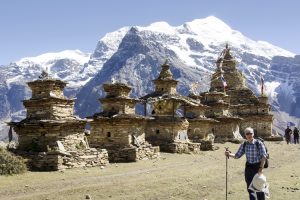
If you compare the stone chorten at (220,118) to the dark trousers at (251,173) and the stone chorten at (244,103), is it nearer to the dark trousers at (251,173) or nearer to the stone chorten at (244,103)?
the stone chorten at (244,103)

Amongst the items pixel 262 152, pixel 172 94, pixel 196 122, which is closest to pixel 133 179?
pixel 262 152

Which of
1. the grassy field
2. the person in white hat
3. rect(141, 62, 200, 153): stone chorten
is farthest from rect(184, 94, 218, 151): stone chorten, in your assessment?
the person in white hat

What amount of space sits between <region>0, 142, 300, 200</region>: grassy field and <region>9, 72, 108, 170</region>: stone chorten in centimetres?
110

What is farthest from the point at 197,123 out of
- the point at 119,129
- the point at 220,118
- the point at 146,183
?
the point at 146,183

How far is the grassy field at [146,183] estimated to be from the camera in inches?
720

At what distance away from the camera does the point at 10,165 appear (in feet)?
78.7

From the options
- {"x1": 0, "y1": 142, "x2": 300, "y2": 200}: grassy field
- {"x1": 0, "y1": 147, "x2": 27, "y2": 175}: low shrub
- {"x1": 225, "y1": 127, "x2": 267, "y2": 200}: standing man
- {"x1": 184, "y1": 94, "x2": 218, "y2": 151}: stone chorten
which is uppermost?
{"x1": 184, "y1": 94, "x2": 218, "y2": 151}: stone chorten

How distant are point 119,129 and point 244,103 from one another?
113ft

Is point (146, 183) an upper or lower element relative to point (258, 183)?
lower

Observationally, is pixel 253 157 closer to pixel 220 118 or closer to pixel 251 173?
pixel 251 173

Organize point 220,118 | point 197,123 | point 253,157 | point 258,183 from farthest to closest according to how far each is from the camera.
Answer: point 220,118, point 197,123, point 253,157, point 258,183

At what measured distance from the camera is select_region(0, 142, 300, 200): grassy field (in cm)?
1828

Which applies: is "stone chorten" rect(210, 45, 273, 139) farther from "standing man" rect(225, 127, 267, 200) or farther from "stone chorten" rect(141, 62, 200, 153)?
"standing man" rect(225, 127, 267, 200)

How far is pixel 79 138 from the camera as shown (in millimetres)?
29453
